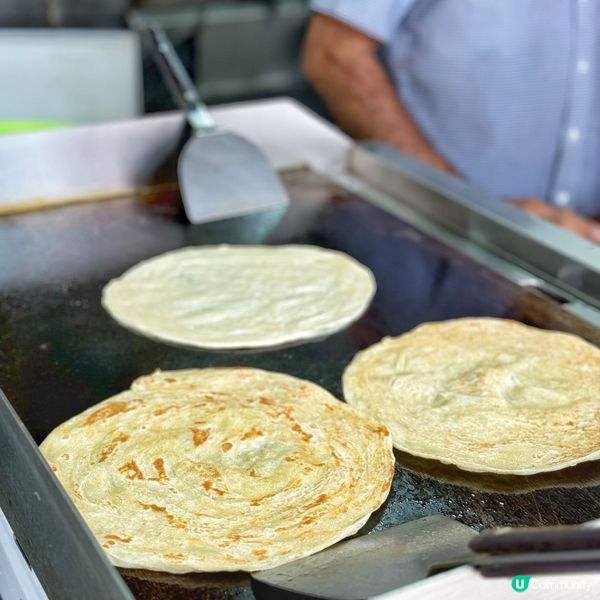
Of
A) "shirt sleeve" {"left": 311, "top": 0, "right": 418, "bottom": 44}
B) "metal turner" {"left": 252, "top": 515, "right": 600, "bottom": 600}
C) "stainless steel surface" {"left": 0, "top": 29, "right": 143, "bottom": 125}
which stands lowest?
"stainless steel surface" {"left": 0, "top": 29, "right": 143, "bottom": 125}

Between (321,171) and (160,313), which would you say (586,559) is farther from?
(321,171)

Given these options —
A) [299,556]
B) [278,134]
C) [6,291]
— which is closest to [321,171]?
[278,134]

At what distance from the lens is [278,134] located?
2768 mm

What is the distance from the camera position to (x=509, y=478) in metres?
1.44

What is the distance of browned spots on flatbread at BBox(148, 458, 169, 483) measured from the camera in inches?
56.0

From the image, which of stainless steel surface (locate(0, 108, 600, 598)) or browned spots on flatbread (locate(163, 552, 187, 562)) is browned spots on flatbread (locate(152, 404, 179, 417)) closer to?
stainless steel surface (locate(0, 108, 600, 598))

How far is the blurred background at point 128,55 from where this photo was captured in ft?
12.4

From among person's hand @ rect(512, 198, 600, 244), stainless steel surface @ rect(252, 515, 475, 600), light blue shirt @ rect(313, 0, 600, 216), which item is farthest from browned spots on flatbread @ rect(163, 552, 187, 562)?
light blue shirt @ rect(313, 0, 600, 216)

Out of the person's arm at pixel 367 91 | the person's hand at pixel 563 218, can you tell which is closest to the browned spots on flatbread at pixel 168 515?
the person's hand at pixel 563 218

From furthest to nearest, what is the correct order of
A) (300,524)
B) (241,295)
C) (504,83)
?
(504,83) < (241,295) < (300,524)

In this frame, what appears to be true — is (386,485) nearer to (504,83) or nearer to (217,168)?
(217,168)

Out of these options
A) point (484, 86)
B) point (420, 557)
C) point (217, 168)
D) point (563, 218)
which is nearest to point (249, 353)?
point (420, 557)

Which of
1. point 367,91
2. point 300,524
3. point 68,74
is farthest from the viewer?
point 68,74

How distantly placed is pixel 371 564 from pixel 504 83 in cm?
206
